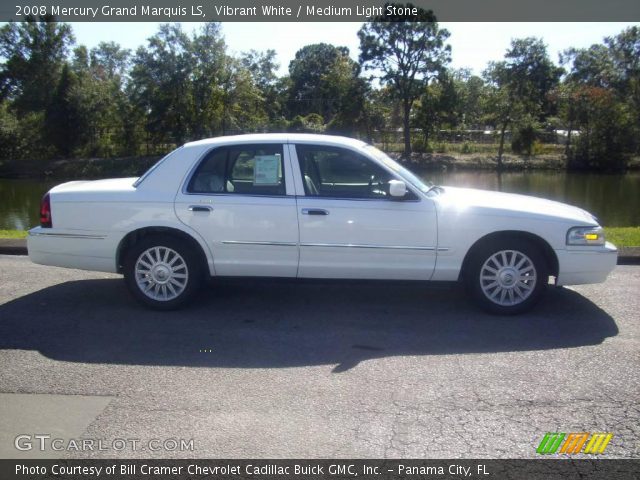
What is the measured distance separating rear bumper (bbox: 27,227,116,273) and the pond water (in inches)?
578

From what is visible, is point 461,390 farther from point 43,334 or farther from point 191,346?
point 43,334

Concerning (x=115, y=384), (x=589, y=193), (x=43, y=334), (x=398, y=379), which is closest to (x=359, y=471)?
(x=398, y=379)

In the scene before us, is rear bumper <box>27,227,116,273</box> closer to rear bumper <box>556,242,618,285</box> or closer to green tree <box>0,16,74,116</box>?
rear bumper <box>556,242,618,285</box>

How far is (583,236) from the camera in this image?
5.83 meters

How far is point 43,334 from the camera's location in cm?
535

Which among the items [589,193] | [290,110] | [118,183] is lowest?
[589,193]

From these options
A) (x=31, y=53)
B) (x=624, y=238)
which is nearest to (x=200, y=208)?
(x=624, y=238)

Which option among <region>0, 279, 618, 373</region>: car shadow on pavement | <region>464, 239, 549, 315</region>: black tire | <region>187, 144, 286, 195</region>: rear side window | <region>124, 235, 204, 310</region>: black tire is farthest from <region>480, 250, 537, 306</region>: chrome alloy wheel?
<region>124, 235, 204, 310</region>: black tire

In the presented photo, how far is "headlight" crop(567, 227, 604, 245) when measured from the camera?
19.1 ft

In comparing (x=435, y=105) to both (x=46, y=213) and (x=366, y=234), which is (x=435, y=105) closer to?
(x=366, y=234)

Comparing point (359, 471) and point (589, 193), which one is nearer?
point (359, 471)

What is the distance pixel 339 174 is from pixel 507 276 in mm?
1907

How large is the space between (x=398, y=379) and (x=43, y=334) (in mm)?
3148

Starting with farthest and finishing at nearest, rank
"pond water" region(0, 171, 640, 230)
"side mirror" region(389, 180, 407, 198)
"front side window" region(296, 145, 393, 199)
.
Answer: "pond water" region(0, 171, 640, 230) < "front side window" region(296, 145, 393, 199) < "side mirror" region(389, 180, 407, 198)
